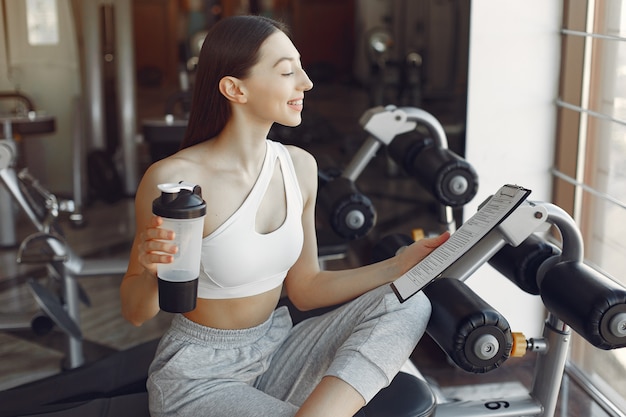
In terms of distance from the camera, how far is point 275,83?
4.50ft

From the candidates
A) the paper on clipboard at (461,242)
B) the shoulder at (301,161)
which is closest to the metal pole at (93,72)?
the shoulder at (301,161)

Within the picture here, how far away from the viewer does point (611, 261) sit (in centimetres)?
210

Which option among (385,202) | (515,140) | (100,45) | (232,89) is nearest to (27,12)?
(100,45)

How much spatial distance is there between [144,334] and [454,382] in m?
0.97

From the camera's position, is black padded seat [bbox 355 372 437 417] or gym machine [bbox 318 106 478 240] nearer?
black padded seat [bbox 355 372 437 417]

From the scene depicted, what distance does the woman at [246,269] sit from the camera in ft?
4.32

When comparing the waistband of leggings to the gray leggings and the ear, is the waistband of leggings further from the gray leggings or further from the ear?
the ear

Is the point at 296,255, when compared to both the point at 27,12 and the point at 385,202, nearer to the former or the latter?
the point at 385,202

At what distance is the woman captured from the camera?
4.32ft

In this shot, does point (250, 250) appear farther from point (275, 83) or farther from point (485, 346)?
point (485, 346)

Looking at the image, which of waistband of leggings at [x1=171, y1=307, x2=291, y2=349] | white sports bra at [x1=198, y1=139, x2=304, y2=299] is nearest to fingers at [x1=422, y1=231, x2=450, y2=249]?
white sports bra at [x1=198, y1=139, x2=304, y2=299]

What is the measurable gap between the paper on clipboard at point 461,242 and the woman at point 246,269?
0.17 feet

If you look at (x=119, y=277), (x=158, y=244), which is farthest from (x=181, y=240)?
(x=119, y=277)

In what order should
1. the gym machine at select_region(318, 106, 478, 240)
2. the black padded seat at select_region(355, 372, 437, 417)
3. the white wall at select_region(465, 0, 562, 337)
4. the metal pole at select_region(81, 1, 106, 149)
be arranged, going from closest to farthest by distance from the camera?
the black padded seat at select_region(355, 372, 437, 417) < the gym machine at select_region(318, 106, 478, 240) < the white wall at select_region(465, 0, 562, 337) < the metal pole at select_region(81, 1, 106, 149)
